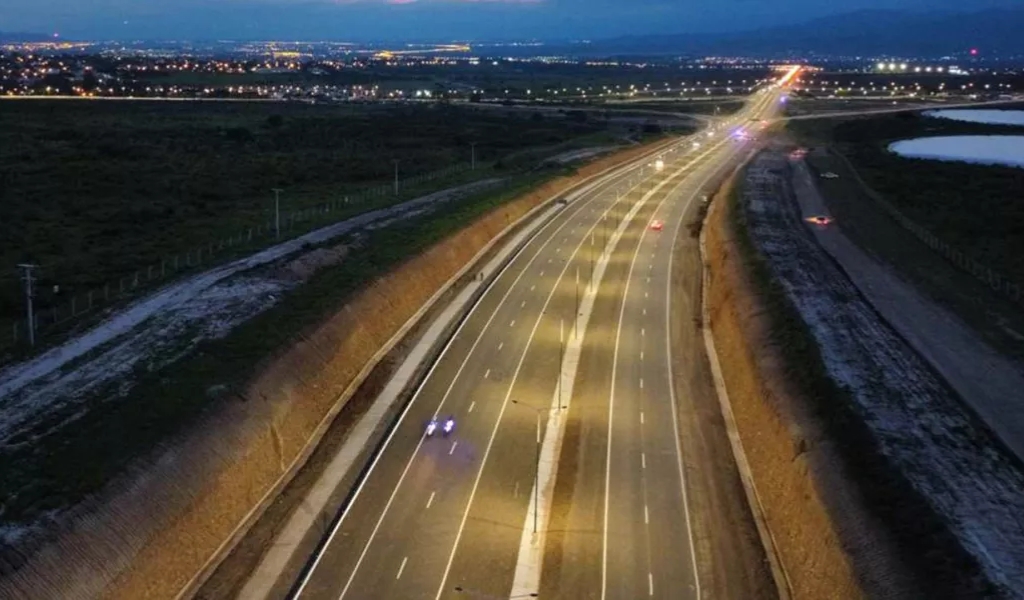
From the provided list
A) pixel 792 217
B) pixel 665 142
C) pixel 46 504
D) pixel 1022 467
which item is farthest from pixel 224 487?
pixel 665 142

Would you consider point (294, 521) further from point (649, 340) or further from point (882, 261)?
point (882, 261)

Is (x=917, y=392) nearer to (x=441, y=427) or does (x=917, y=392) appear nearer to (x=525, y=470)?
(x=525, y=470)

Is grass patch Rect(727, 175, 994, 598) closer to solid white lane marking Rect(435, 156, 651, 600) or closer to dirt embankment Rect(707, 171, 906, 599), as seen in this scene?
dirt embankment Rect(707, 171, 906, 599)

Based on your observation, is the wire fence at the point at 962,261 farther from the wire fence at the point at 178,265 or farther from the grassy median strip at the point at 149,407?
the wire fence at the point at 178,265

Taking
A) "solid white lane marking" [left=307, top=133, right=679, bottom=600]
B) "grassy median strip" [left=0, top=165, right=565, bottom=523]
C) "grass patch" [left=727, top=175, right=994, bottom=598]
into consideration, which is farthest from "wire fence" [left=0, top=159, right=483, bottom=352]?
"grass patch" [left=727, top=175, right=994, bottom=598]

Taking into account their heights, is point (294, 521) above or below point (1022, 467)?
below

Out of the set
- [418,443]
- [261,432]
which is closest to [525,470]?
[418,443]

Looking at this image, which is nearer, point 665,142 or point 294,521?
point 294,521

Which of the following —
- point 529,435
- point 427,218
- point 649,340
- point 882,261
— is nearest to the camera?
point 529,435

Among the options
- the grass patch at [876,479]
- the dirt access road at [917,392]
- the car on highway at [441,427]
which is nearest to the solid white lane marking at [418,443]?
the car on highway at [441,427]
